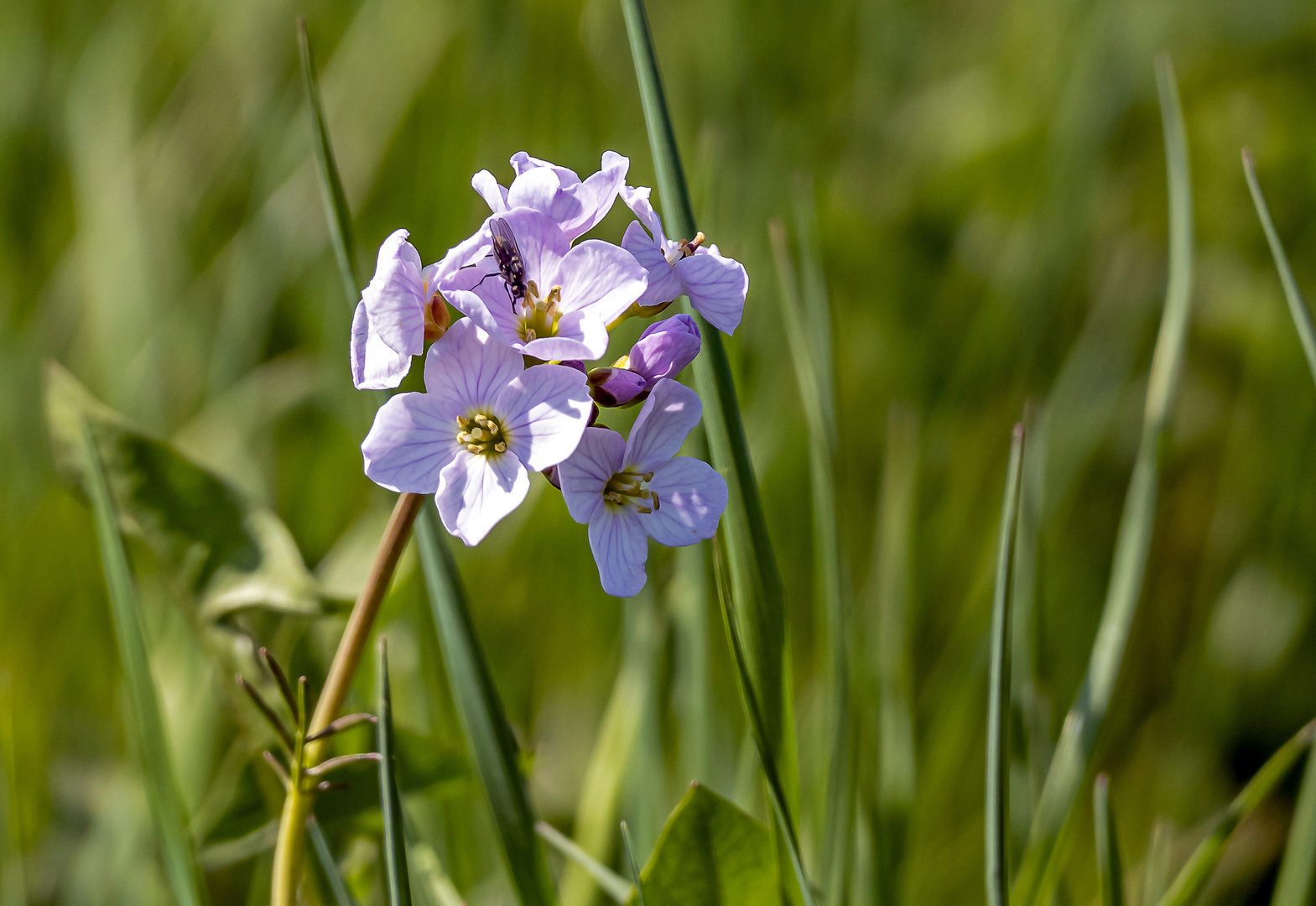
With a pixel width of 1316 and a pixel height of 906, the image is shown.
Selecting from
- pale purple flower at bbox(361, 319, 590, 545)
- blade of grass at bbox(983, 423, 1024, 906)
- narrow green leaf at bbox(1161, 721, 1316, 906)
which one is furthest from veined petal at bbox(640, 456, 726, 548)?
narrow green leaf at bbox(1161, 721, 1316, 906)

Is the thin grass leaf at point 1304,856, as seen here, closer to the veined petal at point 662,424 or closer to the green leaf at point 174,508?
the veined petal at point 662,424

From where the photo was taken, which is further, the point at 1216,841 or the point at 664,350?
the point at 1216,841

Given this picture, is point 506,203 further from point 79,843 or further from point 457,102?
point 457,102

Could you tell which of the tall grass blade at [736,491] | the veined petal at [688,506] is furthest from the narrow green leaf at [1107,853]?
the veined petal at [688,506]

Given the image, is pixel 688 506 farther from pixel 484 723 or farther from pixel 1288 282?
pixel 1288 282

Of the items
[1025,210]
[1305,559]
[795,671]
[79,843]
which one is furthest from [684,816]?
[1025,210]

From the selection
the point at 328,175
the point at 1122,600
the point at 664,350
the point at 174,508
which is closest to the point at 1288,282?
the point at 1122,600
